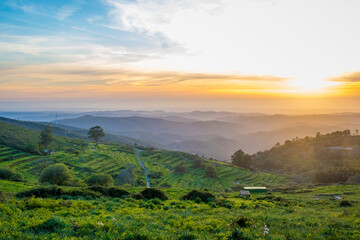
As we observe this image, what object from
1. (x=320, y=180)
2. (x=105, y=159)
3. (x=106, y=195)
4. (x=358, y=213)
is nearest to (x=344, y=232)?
(x=358, y=213)

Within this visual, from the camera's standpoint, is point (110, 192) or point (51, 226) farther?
point (110, 192)

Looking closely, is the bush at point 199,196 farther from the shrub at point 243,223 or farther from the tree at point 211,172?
the tree at point 211,172

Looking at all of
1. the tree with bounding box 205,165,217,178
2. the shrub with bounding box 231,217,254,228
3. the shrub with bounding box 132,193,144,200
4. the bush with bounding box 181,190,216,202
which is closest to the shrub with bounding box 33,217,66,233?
the shrub with bounding box 231,217,254,228

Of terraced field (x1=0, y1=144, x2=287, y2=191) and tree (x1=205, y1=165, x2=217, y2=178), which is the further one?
tree (x1=205, y1=165, x2=217, y2=178)

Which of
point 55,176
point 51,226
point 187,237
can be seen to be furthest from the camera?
point 55,176

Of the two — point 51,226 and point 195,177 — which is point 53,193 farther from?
point 195,177

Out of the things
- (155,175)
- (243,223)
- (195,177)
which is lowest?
(195,177)

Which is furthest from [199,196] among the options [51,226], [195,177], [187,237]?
[195,177]

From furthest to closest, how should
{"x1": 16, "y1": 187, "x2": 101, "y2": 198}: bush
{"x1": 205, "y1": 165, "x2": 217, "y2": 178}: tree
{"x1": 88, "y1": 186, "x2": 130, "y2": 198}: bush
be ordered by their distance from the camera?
{"x1": 205, "y1": 165, "x2": 217, "y2": 178}: tree, {"x1": 88, "y1": 186, "x2": 130, "y2": 198}: bush, {"x1": 16, "y1": 187, "x2": 101, "y2": 198}: bush

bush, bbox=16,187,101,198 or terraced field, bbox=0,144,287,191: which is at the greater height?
bush, bbox=16,187,101,198

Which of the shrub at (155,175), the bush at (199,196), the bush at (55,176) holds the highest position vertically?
the bush at (199,196)

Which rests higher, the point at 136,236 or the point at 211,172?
the point at 136,236

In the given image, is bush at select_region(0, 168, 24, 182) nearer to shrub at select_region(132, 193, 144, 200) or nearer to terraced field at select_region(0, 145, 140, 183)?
terraced field at select_region(0, 145, 140, 183)

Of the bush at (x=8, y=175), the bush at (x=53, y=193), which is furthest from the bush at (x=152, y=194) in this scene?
the bush at (x=8, y=175)
